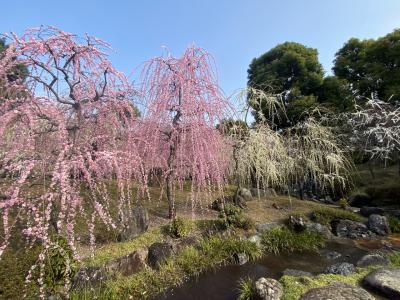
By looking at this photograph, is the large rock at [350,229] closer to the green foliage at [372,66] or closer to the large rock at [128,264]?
the large rock at [128,264]

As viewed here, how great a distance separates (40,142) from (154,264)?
3700mm

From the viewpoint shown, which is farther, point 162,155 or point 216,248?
point 162,155

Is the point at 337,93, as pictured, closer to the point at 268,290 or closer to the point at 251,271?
the point at 251,271

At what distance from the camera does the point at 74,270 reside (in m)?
5.79

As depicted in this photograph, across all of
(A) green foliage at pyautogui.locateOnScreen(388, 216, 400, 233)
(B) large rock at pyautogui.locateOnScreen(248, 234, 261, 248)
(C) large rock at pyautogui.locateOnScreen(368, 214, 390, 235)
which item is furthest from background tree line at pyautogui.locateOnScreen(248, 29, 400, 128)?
(B) large rock at pyautogui.locateOnScreen(248, 234, 261, 248)

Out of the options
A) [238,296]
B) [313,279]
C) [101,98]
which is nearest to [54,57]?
[101,98]

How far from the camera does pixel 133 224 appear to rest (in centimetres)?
810

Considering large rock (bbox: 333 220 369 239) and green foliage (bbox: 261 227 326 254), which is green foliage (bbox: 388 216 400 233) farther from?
green foliage (bbox: 261 227 326 254)

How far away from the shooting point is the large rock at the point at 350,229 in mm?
11352

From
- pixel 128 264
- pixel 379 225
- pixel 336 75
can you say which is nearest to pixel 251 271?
pixel 128 264

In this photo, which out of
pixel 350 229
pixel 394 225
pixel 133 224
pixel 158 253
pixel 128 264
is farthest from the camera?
pixel 394 225

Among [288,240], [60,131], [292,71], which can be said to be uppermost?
[292,71]

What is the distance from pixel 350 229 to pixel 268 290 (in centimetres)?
767

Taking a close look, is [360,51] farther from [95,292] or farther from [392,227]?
[95,292]
